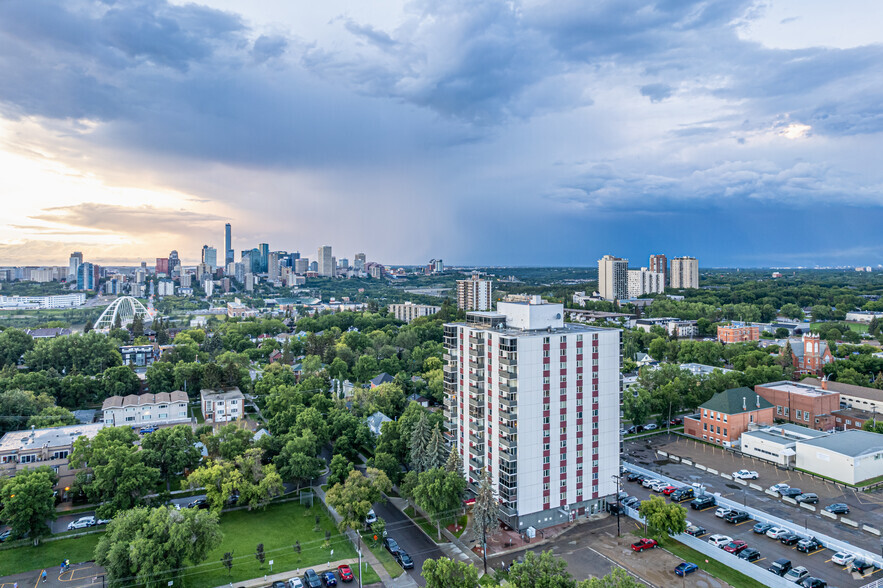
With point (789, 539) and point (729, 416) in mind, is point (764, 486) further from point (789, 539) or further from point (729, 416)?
point (729, 416)

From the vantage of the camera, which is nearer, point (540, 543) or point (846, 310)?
point (540, 543)

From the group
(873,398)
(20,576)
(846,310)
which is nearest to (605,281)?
(846,310)

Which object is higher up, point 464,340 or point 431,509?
point 464,340

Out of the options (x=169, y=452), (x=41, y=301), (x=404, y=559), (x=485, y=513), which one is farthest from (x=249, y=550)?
(x=41, y=301)

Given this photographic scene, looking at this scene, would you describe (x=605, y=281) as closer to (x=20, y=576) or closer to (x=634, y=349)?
(x=634, y=349)

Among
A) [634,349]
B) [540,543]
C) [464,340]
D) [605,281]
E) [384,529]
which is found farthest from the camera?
[605,281]

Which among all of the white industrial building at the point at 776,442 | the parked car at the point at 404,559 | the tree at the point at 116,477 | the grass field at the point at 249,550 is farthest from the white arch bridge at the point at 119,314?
the white industrial building at the point at 776,442

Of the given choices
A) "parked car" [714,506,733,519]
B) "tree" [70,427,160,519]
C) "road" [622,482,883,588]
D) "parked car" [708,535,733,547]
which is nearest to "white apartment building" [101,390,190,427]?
"tree" [70,427,160,519]

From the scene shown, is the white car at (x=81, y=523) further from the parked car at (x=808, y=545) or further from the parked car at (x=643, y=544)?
the parked car at (x=808, y=545)
